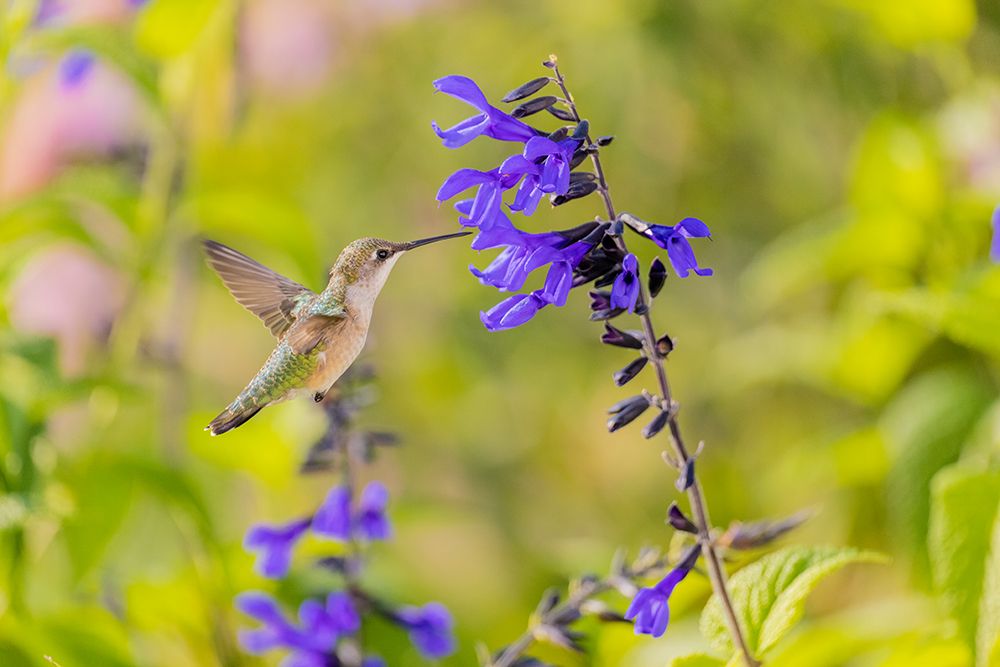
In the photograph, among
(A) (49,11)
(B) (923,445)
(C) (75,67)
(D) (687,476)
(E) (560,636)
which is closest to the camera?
(D) (687,476)

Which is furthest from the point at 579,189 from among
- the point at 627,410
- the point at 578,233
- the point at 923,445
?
the point at 923,445

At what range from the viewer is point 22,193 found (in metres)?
1.80

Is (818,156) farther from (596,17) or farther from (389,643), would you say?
(389,643)

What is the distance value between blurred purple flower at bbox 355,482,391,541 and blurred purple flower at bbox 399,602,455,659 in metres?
0.07

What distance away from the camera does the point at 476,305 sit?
2334 millimetres

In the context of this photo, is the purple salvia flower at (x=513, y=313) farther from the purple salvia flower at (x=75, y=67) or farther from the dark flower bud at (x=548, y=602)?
the purple salvia flower at (x=75, y=67)

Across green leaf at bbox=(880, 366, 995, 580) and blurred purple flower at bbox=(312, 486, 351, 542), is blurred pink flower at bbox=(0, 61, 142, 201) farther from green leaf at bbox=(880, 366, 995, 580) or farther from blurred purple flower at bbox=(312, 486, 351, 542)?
green leaf at bbox=(880, 366, 995, 580)

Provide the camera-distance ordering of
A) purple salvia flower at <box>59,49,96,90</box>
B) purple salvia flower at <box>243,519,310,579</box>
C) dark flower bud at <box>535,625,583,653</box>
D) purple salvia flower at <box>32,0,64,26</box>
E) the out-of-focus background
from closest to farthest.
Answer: dark flower bud at <box>535,625,583,653</box> → purple salvia flower at <box>243,519,310,579</box> → the out-of-focus background → purple salvia flower at <box>59,49,96,90</box> → purple salvia flower at <box>32,0,64,26</box>

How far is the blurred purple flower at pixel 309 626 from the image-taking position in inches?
39.1

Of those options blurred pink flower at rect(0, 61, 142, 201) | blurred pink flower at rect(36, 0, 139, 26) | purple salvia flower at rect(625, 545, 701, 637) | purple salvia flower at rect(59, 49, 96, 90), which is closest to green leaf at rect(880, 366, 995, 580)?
purple salvia flower at rect(625, 545, 701, 637)

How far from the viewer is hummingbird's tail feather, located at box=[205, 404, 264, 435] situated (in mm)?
838

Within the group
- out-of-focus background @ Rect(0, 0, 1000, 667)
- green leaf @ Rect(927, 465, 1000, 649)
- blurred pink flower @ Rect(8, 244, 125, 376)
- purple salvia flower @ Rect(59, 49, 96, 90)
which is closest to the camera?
green leaf @ Rect(927, 465, 1000, 649)

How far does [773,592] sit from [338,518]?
1.26ft

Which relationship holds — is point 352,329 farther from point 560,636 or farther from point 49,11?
point 49,11
